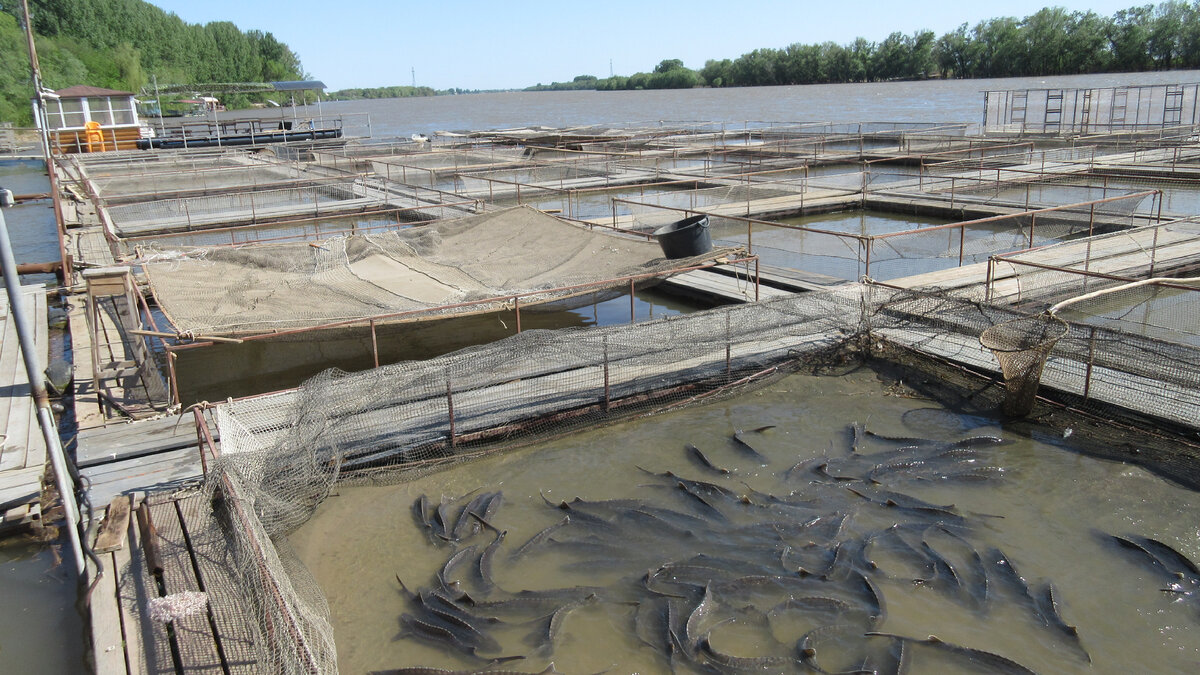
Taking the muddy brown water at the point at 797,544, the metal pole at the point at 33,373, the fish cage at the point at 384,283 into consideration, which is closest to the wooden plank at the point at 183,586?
the metal pole at the point at 33,373

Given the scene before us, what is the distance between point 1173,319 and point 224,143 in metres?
51.2

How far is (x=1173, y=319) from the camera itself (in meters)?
14.3

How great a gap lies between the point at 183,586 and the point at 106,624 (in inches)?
23.7

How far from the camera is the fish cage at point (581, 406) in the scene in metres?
6.95

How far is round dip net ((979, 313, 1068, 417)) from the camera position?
9938 millimetres

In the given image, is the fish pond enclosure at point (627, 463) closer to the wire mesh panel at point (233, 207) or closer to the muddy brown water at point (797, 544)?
the muddy brown water at point (797, 544)

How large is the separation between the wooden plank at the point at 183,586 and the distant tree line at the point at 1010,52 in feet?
345

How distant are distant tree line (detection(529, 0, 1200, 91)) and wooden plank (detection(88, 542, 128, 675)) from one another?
4170 inches

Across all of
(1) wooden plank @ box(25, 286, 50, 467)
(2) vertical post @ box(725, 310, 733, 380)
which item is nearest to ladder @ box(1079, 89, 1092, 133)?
(2) vertical post @ box(725, 310, 733, 380)

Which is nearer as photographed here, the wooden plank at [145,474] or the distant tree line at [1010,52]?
the wooden plank at [145,474]

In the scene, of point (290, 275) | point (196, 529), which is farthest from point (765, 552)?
point (290, 275)

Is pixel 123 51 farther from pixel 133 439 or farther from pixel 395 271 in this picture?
pixel 133 439

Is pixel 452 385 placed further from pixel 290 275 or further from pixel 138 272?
pixel 138 272

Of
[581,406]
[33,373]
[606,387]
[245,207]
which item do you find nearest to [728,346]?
[606,387]
